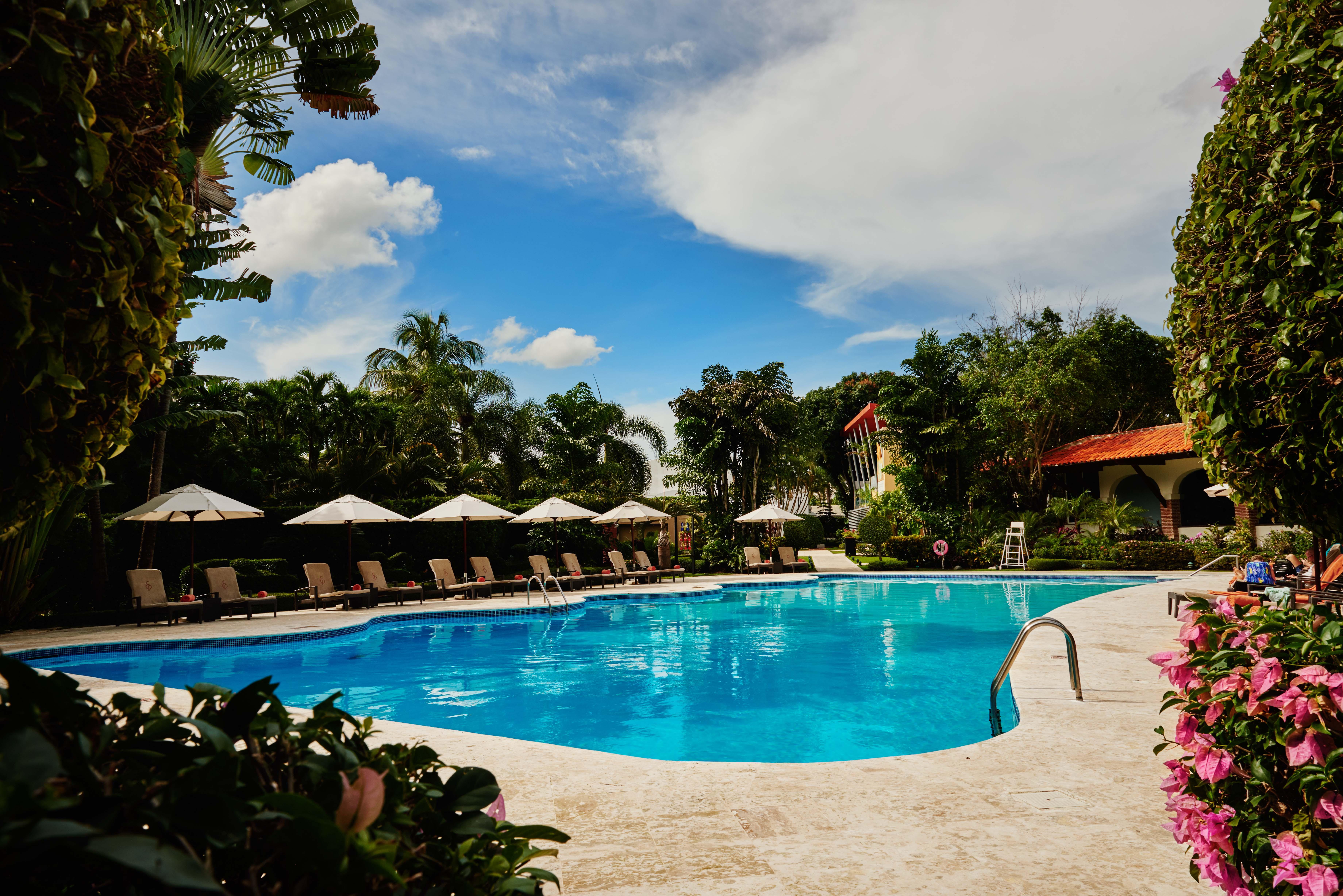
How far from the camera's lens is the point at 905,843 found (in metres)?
3.55

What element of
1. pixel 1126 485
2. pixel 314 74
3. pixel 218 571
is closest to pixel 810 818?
pixel 314 74

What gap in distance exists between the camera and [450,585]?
18.2m

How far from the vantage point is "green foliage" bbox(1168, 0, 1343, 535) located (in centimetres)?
243

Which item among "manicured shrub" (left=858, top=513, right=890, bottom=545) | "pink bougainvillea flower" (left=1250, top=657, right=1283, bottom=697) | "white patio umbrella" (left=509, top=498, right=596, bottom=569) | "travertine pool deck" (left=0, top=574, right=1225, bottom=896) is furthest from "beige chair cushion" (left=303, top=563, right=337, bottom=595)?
"manicured shrub" (left=858, top=513, right=890, bottom=545)

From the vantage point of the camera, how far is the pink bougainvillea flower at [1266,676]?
210 cm

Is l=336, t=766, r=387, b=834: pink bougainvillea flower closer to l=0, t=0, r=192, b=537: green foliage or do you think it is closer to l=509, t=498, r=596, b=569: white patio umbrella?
l=0, t=0, r=192, b=537: green foliage

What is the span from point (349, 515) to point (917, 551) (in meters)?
18.4

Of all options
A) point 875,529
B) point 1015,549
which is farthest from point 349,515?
point 875,529

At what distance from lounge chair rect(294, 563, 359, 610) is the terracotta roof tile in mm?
24224

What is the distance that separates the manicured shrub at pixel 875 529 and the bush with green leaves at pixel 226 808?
29.1 m

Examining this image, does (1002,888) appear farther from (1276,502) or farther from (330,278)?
(330,278)

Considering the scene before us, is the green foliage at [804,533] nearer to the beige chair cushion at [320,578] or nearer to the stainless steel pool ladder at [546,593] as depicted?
the stainless steel pool ladder at [546,593]

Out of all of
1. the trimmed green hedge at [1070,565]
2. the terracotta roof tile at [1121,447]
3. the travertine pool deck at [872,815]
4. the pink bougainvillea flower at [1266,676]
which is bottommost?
Result: the travertine pool deck at [872,815]

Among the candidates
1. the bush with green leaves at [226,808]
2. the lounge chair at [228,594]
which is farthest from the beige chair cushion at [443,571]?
the bush with green leaves at [226,808]
